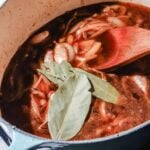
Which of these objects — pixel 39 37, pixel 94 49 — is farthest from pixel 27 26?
pixel 94 49

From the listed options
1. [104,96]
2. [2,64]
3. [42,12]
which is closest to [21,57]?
[2,64]

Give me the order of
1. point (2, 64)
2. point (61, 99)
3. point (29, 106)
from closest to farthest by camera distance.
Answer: point (61, 99) < point (29, 106) < point (2, 64)

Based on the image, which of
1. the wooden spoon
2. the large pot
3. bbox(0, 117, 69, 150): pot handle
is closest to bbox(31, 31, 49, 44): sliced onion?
the large pot

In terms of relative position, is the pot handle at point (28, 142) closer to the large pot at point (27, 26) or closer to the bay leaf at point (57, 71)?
the large pot at point (27, 26)

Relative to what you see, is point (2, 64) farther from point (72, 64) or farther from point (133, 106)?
point (133, 106)

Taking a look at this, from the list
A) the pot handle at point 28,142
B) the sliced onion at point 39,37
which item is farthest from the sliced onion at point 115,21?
the pot handle at point 28,142
